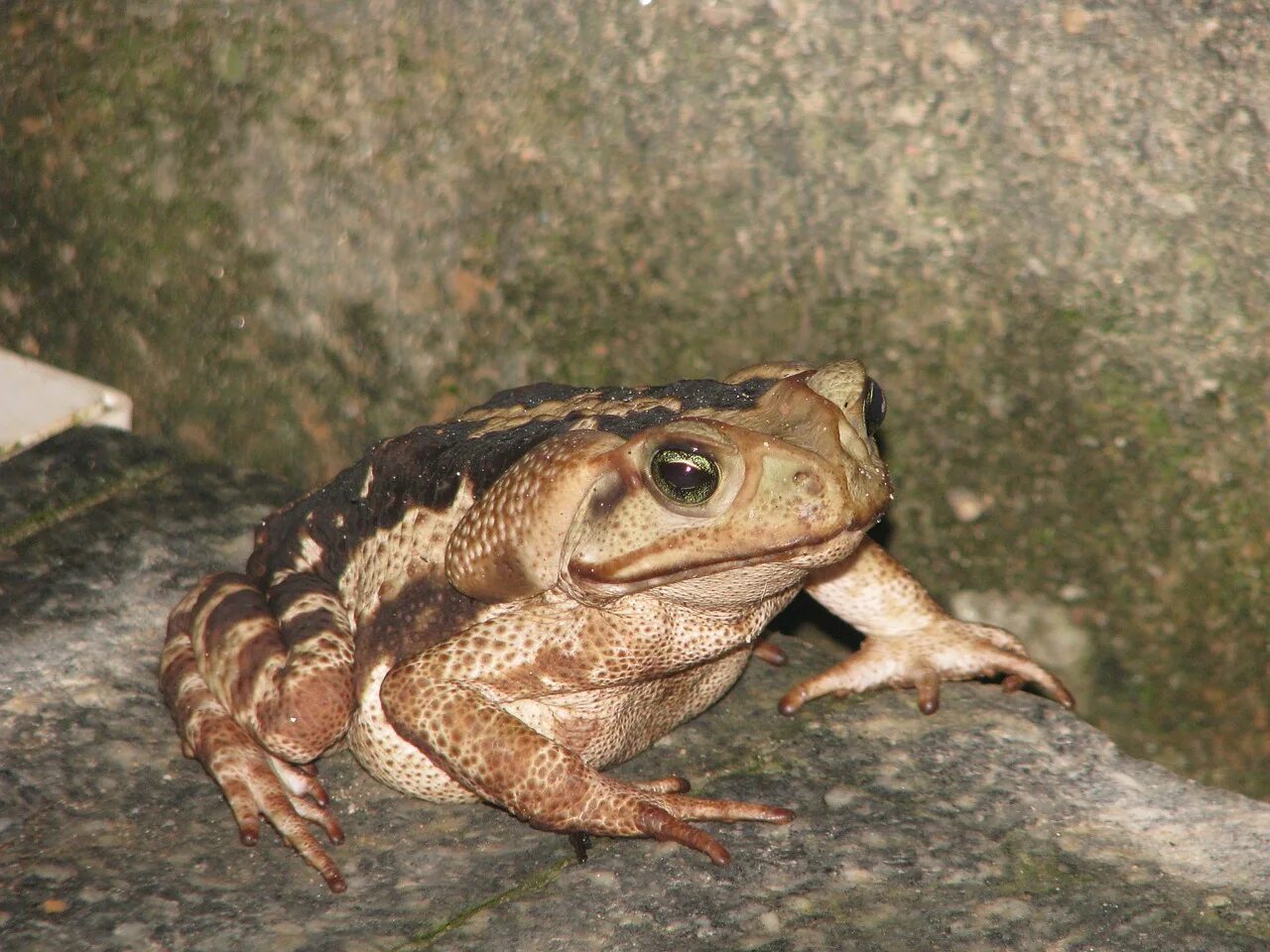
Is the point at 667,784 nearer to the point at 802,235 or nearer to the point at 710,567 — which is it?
the point at 710,567

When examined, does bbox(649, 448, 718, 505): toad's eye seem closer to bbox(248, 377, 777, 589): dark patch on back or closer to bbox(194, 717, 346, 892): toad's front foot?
bbox(248, 377, 777, 589): dark patch on back

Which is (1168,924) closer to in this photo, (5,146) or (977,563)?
(977,563)

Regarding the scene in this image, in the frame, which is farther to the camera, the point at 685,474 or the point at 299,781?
the point at 299,781

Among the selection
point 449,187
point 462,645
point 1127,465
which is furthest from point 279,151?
point 1127,465

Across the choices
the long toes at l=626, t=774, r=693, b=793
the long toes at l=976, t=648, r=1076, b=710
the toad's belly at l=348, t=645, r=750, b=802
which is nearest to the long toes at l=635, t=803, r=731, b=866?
the long toes at l=626, t=774, r=693, b=793

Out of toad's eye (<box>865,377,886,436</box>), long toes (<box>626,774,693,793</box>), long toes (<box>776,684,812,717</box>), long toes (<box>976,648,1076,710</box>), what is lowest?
long toes (<box>976,648,1076,710</box>)

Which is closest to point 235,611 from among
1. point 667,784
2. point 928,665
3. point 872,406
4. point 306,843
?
point 306,843
